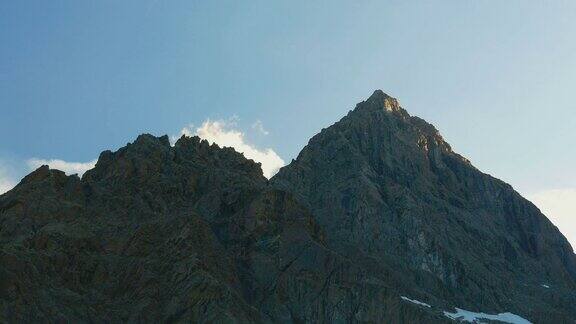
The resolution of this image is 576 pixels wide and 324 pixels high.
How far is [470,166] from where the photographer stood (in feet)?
616

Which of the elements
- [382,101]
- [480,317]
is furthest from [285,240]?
[382,101]

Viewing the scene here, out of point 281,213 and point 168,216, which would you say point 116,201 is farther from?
point 281,213

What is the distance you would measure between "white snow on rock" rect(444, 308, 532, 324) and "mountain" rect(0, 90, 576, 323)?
1.03 meters

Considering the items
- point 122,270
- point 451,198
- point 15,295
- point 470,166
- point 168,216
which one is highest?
point 470,166

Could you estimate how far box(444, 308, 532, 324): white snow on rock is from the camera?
12375 cm

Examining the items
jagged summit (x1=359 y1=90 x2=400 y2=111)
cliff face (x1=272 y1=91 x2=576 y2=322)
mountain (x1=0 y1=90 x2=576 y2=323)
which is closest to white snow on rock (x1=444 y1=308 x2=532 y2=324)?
mountain (x1=0 y1=90 x2=576 y2=323)

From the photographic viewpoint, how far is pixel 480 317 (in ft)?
423

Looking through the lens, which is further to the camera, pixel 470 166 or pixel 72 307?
pixel 470 166

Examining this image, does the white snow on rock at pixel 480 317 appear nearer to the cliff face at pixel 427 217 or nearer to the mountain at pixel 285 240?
the mountain at pixel 285 240

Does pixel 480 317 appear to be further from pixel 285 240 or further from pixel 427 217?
pixel 285 240

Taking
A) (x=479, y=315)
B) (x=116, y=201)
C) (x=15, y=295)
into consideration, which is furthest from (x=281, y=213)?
(x=15, y=295)

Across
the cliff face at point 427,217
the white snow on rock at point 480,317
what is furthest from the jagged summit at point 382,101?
the white snow on rock at point 480,317

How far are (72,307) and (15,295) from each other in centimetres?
838

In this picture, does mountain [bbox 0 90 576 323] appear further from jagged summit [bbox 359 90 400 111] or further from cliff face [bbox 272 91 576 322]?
jagged summit [bbox 359 90 400 111]
